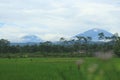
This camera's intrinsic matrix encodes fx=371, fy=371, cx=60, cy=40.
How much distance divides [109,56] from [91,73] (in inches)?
6.0

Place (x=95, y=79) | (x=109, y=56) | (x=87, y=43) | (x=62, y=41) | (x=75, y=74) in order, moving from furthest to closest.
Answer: (x=62, y=41), (x=87, y=43), (x=75, y=74), (x=95, y=79), (x=109, y=56)

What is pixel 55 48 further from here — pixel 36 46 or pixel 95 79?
pixel 95 79

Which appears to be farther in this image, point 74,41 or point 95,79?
point 74,41

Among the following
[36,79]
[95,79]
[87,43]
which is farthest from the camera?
[87,43]

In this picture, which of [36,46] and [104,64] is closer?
[104,64]

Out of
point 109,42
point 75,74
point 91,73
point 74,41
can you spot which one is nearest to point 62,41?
point 74,41

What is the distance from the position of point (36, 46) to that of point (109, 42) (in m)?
16.7

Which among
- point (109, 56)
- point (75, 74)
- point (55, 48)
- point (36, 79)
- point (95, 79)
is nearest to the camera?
point (109, 56)

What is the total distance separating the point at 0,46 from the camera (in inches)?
3081

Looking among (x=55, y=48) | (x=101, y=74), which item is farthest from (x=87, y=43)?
(x=101, y=74)

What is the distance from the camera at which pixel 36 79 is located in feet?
31.4

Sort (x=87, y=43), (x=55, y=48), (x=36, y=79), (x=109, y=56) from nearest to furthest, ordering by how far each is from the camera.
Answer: (x=109, y=56), (x=36, y=79), (x=55, y=48), (x=87, y=43)

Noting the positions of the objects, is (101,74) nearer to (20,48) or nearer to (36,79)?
(36,79)

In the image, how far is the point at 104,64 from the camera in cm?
143
